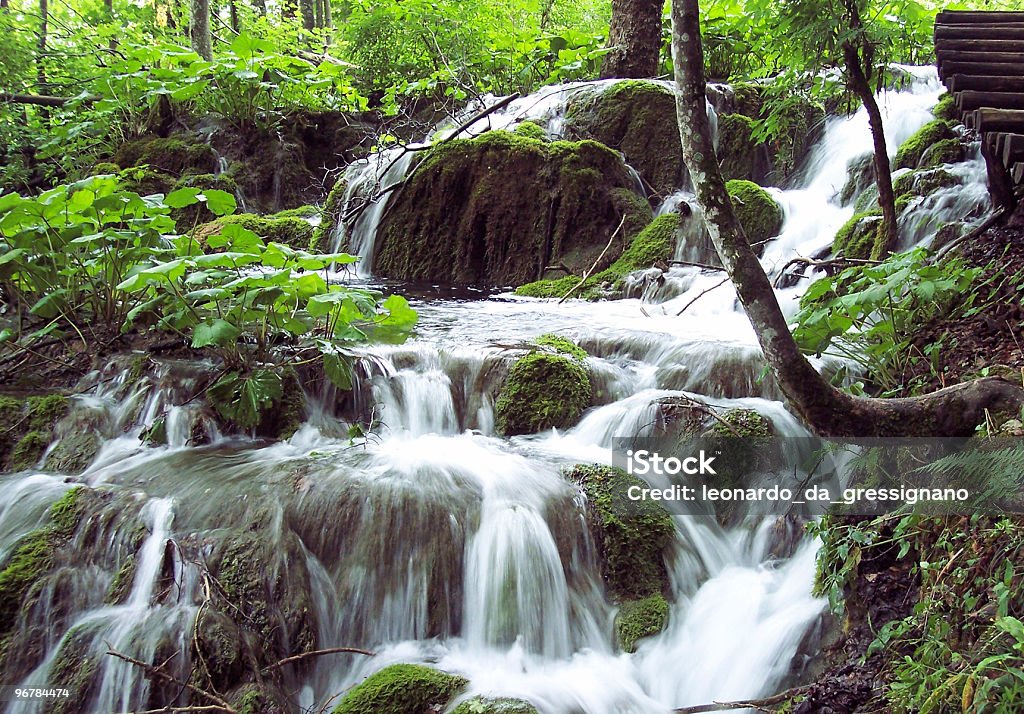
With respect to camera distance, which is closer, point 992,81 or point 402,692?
point 402,692

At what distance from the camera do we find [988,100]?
421 centimetres

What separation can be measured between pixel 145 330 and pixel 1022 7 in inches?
551

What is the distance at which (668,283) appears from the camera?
6945 millimetres

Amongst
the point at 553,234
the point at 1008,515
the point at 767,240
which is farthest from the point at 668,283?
the point at 1008,515

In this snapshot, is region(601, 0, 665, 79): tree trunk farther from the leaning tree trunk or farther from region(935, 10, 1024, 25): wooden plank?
the leaning tree trunk

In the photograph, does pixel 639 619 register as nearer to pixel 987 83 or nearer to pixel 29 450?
pixel 29 450

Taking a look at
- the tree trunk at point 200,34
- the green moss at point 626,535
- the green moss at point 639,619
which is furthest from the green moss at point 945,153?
the tree trunk at point 200,34

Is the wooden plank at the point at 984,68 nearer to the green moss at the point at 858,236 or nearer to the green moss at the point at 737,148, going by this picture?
the green moss at the point at 858,236

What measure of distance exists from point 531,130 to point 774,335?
6.86 meters

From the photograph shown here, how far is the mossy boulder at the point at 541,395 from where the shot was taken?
4.56m

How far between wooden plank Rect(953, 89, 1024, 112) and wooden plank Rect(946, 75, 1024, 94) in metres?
0.14

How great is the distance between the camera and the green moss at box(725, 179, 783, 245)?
7.40m

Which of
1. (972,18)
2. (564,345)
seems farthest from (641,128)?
(564,345)

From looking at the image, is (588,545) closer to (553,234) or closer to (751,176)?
(553,234)
